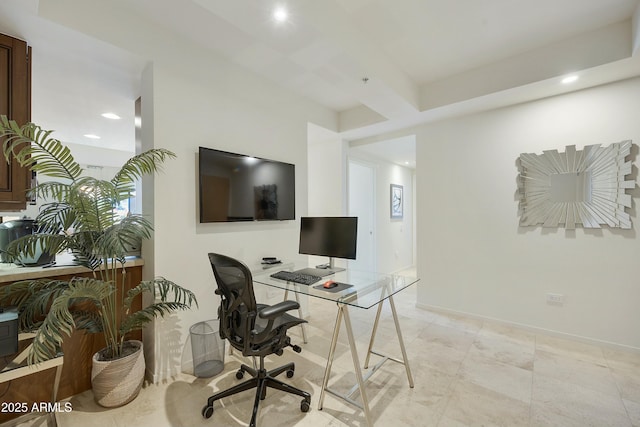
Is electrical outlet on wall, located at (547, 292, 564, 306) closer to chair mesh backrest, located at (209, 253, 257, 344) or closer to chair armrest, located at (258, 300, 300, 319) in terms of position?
chair armrest, located at (258, 300, 300, 319)

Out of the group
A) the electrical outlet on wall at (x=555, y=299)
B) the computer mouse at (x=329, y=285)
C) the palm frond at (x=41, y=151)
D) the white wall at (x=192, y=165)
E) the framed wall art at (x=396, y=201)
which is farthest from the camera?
the framed wall art at (x=396, y=201)

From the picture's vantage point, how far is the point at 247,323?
5.35ft

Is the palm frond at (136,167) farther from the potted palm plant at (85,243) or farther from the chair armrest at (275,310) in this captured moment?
the chair armrest at (275,310)

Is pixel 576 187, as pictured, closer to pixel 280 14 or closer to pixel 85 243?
pixel 280 14

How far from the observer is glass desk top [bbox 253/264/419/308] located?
1787 millimetres

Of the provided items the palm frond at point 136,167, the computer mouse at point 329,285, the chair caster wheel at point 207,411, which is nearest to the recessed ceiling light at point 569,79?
the computer mouse at point 329,285

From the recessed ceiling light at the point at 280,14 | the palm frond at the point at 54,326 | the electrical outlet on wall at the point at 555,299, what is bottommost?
the electrical outlet on wall at the point at 555,299

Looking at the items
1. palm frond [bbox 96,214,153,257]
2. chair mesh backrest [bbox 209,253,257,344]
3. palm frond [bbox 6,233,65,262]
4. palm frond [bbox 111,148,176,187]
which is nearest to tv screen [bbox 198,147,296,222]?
palm frond [bbox 111,148,176,187]

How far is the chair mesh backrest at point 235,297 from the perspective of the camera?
1.63 m

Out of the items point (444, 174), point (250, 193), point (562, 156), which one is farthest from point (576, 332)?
point (250, 193)

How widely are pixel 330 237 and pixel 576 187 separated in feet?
8.29

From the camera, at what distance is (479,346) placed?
8.77ft

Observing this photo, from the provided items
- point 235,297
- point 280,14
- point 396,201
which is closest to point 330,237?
point 235,297

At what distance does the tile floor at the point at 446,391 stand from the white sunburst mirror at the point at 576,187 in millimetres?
1249
